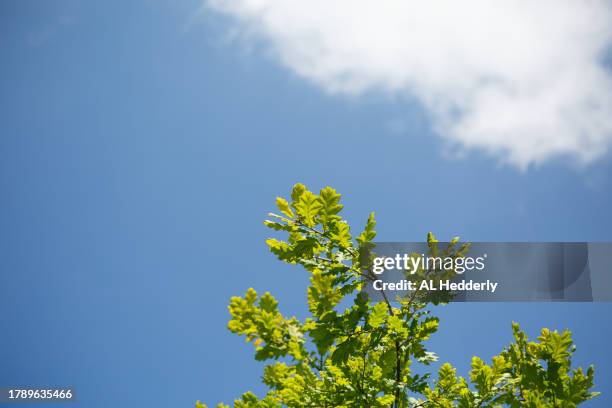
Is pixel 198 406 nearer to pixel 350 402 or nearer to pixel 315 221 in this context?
pixel 350 402

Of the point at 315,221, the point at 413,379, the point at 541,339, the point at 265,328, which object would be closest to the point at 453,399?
the point at 413,379

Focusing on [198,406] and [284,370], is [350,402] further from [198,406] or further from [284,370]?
[198,406]

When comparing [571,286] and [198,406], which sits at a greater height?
[571,286]

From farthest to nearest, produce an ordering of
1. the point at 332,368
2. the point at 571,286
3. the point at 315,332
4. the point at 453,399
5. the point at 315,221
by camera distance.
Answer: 1. the point at 571,286
2. the point at 453,399
3. the point at 332,368
4. the point at 315,221
5. the point at 315,332

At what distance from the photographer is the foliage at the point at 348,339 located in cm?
445

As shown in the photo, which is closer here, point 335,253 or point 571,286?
point 335,253

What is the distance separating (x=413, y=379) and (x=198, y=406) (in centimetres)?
289

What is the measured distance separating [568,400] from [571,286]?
307 cm

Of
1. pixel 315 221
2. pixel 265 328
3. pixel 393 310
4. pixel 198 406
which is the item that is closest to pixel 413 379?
pixel 393 310

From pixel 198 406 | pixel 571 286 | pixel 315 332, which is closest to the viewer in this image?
pixel 315 332

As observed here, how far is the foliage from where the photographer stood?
14.6 ft

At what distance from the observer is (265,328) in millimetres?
4945

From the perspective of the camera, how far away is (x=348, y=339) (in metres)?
4.48

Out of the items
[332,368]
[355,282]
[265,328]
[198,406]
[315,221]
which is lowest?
[198,406]
